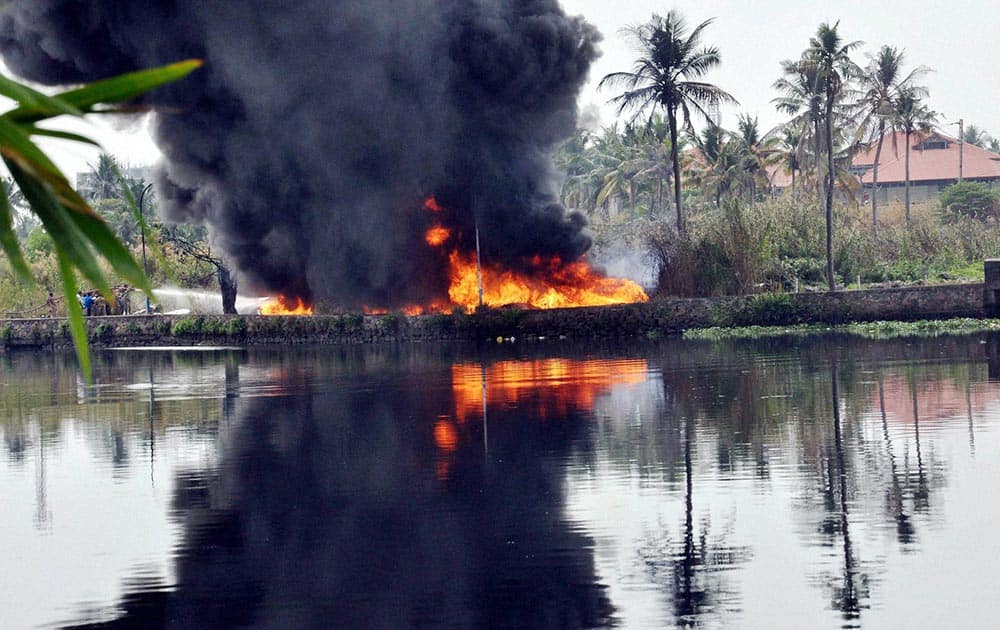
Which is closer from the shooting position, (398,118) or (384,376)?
(384,376)

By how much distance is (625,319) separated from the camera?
41.9 m

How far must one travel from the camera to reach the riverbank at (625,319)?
39.5 meters

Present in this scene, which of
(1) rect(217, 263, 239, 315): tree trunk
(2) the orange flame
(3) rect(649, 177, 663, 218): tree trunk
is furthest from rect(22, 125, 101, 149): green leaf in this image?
(3) rect(649, 177, 663, 218): tree trunk

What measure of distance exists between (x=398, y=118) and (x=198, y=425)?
28.0m

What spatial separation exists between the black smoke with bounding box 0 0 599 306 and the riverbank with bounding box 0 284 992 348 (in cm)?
307

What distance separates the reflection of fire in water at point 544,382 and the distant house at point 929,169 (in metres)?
74.1

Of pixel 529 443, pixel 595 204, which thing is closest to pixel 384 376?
pixel 529 443

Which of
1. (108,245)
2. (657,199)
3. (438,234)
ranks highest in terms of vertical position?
(657,199)

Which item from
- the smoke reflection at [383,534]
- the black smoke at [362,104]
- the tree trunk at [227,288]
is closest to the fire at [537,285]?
the black smoke at [362,104]

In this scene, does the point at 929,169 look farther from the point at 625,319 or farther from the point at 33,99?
the point at 33,99

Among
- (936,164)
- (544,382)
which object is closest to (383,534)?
(544,382)

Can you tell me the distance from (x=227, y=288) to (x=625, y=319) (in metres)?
17.4

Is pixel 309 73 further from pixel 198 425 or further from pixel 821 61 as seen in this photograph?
pixel 198 425

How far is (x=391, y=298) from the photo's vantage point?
49094 mm
